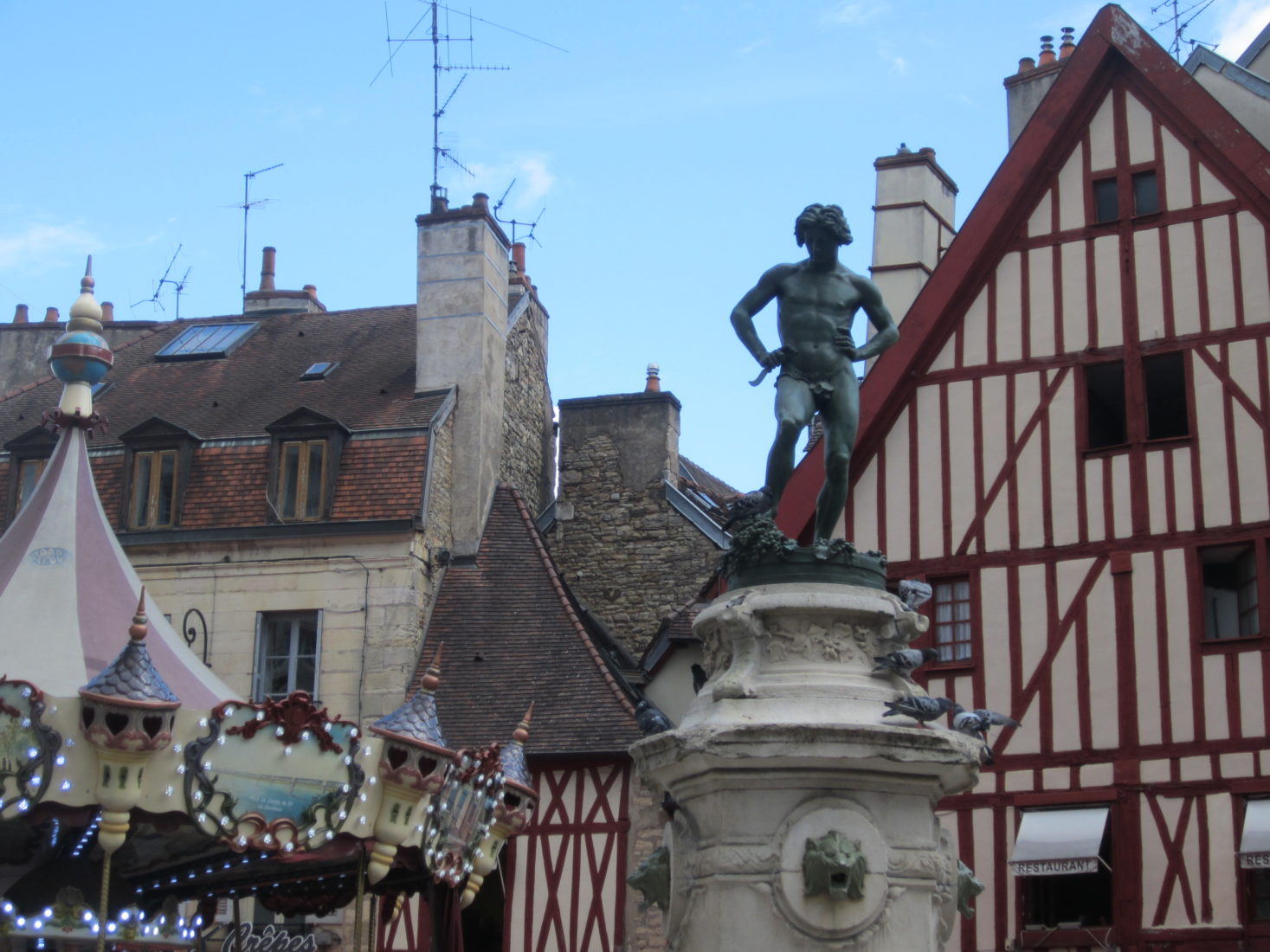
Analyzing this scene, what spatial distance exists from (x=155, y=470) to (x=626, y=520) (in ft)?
16.1

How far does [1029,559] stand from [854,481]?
1.59 m

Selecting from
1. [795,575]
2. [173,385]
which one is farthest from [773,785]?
[173,385]

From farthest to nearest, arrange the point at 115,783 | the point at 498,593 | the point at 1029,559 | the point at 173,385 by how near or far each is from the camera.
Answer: the point at 173,385, the point at 498,593, the point at 1029,559, the point at 115,783

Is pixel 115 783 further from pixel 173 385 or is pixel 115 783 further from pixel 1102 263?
pixel 173 385

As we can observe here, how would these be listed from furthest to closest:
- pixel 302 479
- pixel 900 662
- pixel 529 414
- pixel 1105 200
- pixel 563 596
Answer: pixel 529 414
pixel 302 479
pixel 563 596
pixel 1105 200
pixel 900 662

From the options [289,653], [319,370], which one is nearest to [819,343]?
[289,653]

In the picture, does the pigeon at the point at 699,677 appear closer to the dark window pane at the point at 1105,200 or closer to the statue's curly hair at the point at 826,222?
the statue's curly hair at the point at 826,222

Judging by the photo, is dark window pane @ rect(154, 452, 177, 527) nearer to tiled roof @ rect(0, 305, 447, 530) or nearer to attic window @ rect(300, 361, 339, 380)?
tiled roof @ rect(0, 305, 447, 530)

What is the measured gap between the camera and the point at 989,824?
13977 millimetres

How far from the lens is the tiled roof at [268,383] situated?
19438 millimetres

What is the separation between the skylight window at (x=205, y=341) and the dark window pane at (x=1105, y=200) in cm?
1037

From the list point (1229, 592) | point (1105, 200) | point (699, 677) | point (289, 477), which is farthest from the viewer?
point (289, 477)

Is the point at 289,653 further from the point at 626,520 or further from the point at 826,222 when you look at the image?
the point at 826,222

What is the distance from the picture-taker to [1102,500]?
47.0ft
